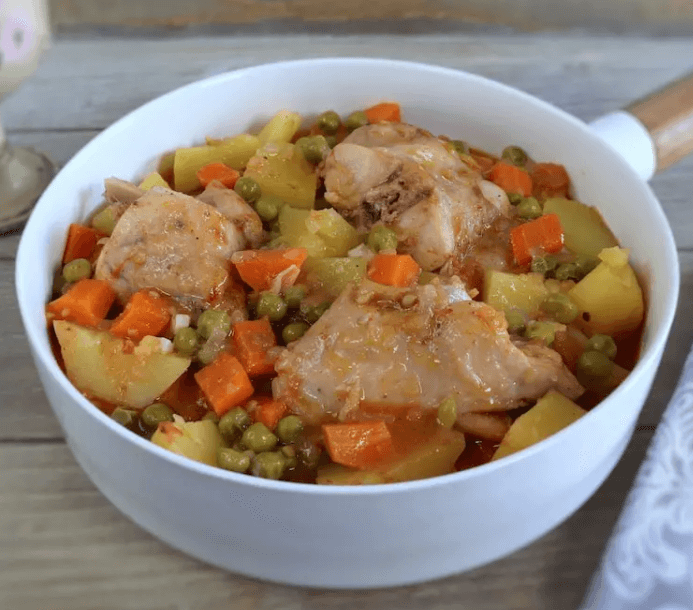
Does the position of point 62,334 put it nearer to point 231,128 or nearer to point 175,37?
point 231,128

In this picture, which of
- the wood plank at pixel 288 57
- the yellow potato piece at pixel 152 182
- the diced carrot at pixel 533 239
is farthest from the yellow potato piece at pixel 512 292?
the wood plank at pixel 288 57

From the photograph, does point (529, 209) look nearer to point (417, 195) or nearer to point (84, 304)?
point (417, 195)

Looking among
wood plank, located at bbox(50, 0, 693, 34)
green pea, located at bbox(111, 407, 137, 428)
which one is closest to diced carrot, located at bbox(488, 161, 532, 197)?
green pea, located at bbox(111, 407, 137, 428)

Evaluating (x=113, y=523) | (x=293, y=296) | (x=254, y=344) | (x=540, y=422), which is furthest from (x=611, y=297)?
(x=113, y=523)

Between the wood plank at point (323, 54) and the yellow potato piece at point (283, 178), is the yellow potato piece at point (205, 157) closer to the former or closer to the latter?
the yellow potato piece at point (283, 178)

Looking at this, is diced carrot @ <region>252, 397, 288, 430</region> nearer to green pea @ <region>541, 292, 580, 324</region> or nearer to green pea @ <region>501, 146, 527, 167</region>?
green pea @ <region>541, 292, 580, 324</region>

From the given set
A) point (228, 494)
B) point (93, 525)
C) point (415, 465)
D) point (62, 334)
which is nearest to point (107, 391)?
point (62, 334)
